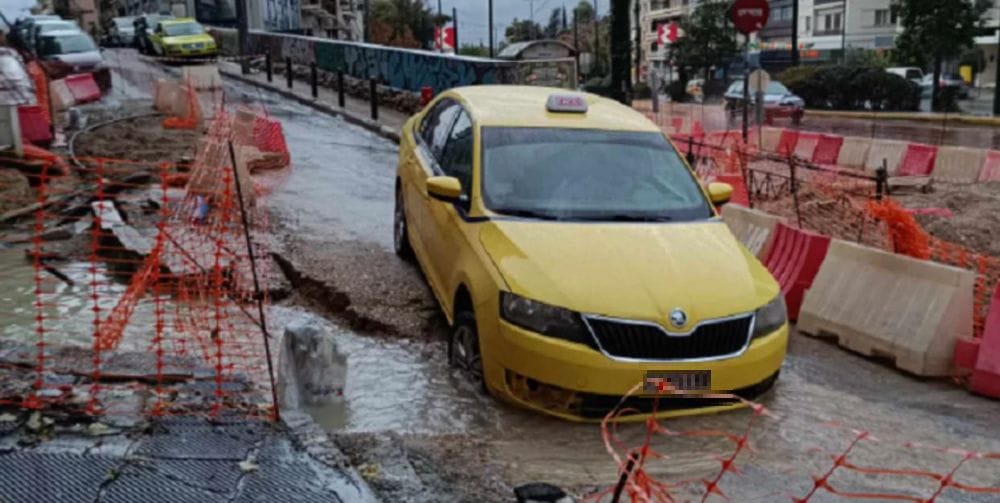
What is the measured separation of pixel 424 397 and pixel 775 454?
215 cm

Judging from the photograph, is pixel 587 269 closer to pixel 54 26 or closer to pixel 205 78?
pixel 205 78

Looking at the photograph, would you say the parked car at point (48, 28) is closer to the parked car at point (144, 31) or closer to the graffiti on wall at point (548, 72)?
the parked car at point (144, 31)

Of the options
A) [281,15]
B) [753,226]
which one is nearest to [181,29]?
[753,226]

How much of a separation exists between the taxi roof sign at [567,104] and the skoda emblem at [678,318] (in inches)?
94.2

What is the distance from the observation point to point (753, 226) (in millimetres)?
9461

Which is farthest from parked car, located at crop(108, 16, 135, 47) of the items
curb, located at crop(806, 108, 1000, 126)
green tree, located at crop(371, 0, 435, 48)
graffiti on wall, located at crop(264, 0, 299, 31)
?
green tree, located at crop(371, 0, 435, 48)

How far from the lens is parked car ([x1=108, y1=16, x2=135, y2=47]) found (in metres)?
52.6

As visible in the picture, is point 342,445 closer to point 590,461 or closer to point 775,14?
point 590,461

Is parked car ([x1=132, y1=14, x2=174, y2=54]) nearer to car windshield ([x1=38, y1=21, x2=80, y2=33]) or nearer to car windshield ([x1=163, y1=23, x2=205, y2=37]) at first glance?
car windshield ([x1=163, y1=23, x2=205, y2=37])

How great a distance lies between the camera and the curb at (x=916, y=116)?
31.8 m

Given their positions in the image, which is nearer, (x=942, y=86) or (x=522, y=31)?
(x=942, y=86)

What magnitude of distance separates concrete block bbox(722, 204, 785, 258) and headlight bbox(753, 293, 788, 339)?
119 inches

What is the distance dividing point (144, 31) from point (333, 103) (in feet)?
75.9

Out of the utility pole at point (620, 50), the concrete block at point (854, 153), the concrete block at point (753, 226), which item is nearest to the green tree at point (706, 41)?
the concrete block at point (854, 153)
